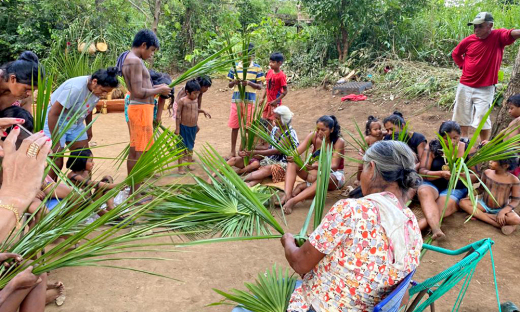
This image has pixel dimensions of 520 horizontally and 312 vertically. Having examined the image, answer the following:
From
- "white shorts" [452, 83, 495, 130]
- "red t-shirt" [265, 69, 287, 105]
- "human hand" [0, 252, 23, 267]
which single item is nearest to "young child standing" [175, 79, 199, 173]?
"red t-shirt" [265, 69, 287, 105]

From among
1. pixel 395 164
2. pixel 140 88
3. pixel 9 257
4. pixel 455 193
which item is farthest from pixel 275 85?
pixel 9 257

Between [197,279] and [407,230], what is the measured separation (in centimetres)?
179

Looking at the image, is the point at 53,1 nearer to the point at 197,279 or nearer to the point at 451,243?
the point at 197,279

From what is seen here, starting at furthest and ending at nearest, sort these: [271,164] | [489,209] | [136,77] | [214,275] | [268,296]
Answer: [271,164] → [136,77] → [489,209] → [214,275] → [268,296]

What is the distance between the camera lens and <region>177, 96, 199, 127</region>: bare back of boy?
5535 millimetres

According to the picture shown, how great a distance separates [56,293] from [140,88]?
208 centimetres

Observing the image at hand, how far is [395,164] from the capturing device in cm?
193

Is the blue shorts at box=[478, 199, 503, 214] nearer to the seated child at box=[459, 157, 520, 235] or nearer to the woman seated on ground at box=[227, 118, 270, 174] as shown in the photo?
the seated child at box=[459, 157, 520, 235]

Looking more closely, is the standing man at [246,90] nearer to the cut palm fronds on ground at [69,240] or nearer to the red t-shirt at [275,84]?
the red t-shirt at [275,84]

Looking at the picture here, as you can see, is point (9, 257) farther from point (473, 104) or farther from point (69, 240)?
point (473, 104)

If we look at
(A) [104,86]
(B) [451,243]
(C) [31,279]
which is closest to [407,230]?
(C) [31,279]

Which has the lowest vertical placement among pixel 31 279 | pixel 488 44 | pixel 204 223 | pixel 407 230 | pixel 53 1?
pixel 204 223

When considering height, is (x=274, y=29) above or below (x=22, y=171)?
above

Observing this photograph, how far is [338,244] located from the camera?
6.04 ft
